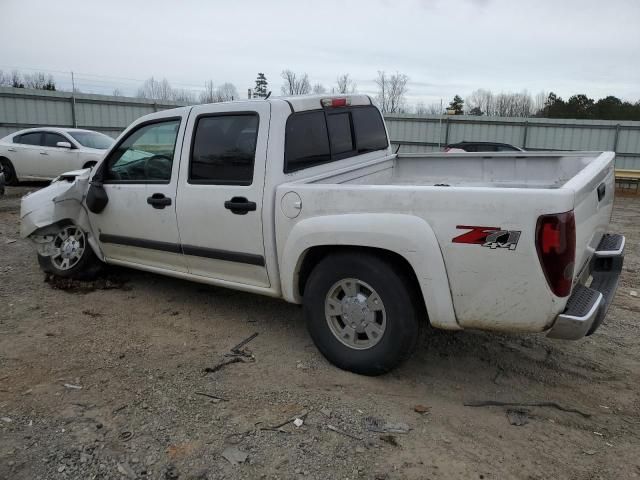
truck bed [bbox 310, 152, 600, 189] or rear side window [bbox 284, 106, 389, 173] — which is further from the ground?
rear side window [bbox 284, 106, 389, 173]

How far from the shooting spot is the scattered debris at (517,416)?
308 centimetres

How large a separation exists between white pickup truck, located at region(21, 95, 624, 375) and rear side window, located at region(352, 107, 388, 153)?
0.02m

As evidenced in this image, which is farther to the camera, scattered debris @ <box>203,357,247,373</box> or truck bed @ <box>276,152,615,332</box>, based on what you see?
scattered debris @ <box>203,357,247,373</box>

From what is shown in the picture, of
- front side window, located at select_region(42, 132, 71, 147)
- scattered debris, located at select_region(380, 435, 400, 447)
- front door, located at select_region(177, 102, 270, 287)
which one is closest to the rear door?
front side window, located at select_region(42, 132, 71, 147)

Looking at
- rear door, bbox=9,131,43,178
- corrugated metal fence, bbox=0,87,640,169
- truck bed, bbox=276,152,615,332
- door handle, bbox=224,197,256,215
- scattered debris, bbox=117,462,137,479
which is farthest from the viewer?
corrugated metal fence, bbox=0,87,640,169

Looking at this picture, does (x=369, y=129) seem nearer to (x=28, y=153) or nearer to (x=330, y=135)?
(x=330, y=135)

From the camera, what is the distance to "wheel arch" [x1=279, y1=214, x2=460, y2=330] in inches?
120

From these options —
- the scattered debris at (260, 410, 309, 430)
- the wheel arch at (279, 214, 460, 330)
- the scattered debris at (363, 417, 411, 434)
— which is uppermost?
the wheel arch at (279, 214, 460, 330)

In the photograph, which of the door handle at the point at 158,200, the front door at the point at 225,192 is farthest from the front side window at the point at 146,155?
the front door at the point at 225,192

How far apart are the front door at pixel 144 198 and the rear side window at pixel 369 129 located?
153 cm

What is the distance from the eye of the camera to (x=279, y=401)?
3.30 meters

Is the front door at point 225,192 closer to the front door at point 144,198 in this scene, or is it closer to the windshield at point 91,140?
the front door at point 144,198

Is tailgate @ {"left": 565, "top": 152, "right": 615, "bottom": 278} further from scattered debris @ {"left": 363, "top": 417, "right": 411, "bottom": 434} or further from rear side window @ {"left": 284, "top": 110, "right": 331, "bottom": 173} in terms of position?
rear side window @ {"left": 284, "top": 110, "right": 331, "bottom": 173}

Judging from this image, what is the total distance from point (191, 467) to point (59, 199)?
11.5 feet
